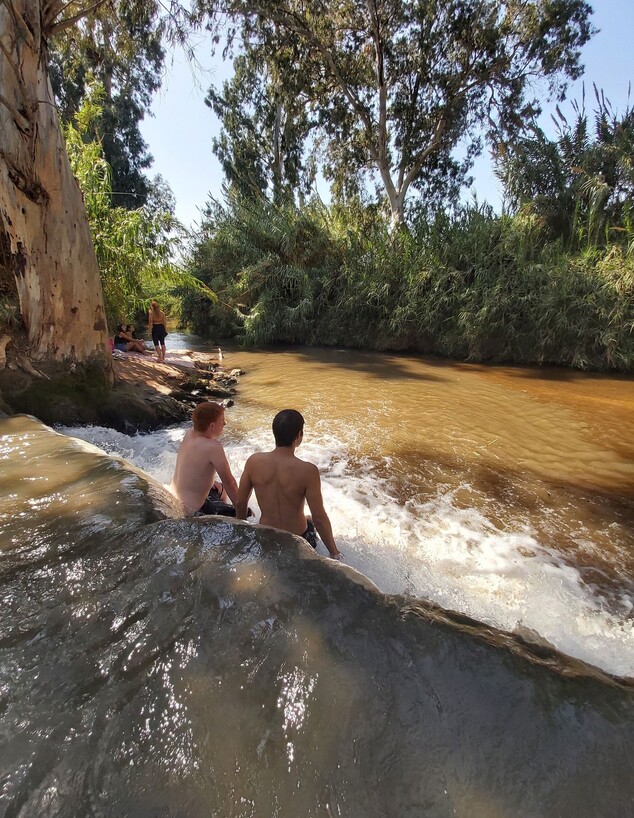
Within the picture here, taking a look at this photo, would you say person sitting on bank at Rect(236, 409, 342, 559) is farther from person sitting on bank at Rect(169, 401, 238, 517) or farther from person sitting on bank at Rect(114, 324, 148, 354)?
person sitting on bank at Rect(114, 324, 148, 354)

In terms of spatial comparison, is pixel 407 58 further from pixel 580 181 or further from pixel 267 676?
pixel 267 676

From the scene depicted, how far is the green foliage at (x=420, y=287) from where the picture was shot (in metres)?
9.97

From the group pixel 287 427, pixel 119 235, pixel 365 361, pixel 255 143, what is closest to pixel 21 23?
pixel 119 235

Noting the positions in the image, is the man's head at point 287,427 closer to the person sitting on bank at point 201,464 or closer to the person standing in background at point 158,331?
the person sitting on bank at point 201,464

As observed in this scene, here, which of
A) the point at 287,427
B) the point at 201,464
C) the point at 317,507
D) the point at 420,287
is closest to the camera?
the point at 287,427

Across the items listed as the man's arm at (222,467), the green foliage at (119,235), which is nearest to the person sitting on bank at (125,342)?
the green foliage at (119,235)

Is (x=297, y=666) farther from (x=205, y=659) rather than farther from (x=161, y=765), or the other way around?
(x=161, y=765)

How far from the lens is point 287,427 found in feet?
8.25

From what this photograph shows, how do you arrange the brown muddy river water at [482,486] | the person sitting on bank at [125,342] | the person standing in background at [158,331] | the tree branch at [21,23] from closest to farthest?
1. the brown muddy river water at [482,486]
2. the tree branch at [21,23]
3. the person standing in background at [158,331]
4. the person sitting on bank at [125,342]

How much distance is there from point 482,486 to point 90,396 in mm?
4897

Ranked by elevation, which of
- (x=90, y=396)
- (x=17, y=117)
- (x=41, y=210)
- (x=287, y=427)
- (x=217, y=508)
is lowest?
(x=217, y=508)

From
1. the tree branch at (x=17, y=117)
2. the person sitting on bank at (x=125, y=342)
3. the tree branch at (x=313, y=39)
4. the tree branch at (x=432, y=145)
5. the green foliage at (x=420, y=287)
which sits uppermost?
the tree branch at (x=313, y=39)

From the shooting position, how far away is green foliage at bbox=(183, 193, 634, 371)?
9.97m

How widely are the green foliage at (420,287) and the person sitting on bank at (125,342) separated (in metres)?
3.85
